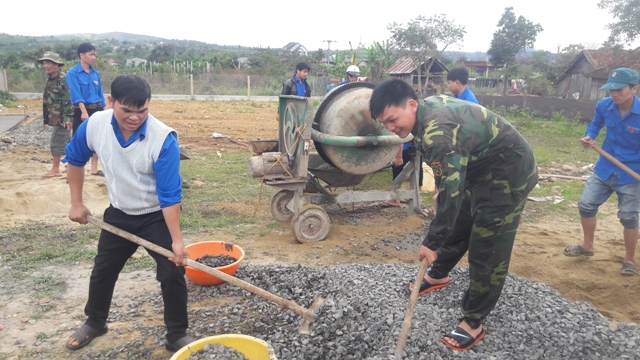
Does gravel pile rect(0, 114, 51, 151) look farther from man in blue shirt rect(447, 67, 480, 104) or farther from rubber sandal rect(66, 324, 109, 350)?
man in blue shirt rect(447, 67, 480, 104)

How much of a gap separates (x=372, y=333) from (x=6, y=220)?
478 centimetres

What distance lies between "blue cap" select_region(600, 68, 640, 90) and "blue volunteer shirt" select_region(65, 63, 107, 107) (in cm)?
643

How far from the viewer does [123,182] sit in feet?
8.83

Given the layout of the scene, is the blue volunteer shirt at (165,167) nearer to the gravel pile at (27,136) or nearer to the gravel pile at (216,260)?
the gravel pile at (216,260)

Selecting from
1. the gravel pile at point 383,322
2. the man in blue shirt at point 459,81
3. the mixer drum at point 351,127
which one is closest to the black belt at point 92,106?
the mixer drum at point 351,127

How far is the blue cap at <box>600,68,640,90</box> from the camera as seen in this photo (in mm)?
4082

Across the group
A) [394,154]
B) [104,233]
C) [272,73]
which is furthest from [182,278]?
[272,73]

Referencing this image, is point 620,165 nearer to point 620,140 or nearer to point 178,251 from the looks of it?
point 620,140

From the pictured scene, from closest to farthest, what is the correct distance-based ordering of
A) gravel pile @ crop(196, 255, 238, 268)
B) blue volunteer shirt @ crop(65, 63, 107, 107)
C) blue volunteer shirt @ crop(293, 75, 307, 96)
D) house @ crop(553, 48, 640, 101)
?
1. gravel pile @ crop(196, 255, 238, 268)
2. blue volunteer shirt @ crop(65, 63, 107, 107)
3. blue volunteer shirt @ crop(293, 75, 307, 96)
4. house @ crop(553, 48, 640, 101)

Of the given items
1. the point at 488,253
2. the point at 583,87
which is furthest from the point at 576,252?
the point at 583,87

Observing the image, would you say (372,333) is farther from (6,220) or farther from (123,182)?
(6,220)

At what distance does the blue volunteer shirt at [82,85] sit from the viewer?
6.38 meters

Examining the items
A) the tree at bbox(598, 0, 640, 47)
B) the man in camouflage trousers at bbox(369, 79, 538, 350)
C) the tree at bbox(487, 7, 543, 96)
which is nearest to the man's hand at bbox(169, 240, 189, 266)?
the man in camouflage trousers at bbox(369, 79, 538, 350)

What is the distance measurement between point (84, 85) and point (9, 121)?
850 centimetres
